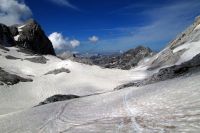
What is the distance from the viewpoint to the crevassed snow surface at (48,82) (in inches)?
2030

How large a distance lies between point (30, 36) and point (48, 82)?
72609 millimetres

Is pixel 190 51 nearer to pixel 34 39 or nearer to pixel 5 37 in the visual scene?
pixel 5 37

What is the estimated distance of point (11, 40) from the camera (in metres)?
115

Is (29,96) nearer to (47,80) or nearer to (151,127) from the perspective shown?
(47,80)

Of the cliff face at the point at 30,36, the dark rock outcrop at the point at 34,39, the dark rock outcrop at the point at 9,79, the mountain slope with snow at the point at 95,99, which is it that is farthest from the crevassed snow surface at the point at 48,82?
the dark rock outcrop at the point at 34,39

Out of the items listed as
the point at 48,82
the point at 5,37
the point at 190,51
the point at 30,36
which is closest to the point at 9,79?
the point at 48,82

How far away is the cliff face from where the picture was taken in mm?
125356

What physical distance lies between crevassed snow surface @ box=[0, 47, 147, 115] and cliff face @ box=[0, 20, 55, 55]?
34.3m

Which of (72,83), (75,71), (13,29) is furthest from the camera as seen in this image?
(13,29)

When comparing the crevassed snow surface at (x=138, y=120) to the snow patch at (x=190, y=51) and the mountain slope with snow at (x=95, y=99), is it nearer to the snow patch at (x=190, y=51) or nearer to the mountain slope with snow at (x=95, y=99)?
the mountain slope with snow at (x=95, y=99)

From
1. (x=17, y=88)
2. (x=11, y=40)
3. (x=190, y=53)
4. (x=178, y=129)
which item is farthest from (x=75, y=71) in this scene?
(x=178, y=129)

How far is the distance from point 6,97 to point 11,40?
6882cm

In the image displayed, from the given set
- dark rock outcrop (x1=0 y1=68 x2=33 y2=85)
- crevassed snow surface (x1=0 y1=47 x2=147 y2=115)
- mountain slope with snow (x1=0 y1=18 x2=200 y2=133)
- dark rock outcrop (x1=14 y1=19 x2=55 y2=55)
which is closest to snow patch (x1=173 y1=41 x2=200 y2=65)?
mountain slope with snow (x1=0 y1=18 x2=200 y2=133)

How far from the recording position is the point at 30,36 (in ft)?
437
